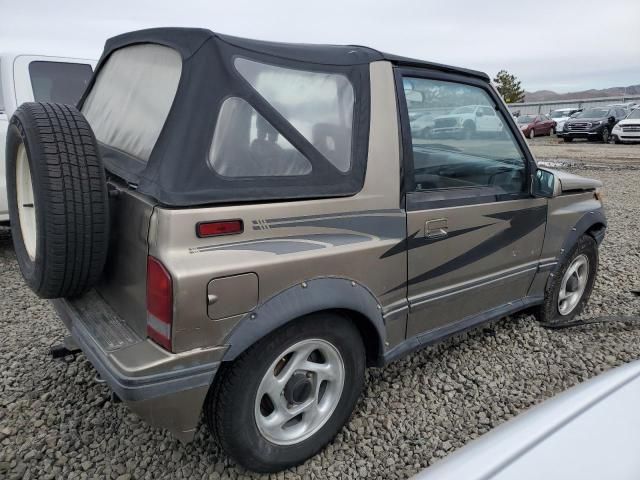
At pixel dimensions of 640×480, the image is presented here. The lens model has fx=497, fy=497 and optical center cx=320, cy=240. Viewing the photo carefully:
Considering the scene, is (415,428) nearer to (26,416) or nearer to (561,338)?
(561,338)

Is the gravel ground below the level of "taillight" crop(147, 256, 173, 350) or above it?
below

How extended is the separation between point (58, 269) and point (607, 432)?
75.6 inches

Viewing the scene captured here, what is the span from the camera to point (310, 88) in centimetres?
212

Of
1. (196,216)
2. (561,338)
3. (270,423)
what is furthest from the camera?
(561,338)

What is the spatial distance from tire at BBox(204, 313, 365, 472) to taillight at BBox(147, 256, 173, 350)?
0.97ft

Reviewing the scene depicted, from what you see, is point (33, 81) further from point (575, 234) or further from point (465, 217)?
point (575, 234)

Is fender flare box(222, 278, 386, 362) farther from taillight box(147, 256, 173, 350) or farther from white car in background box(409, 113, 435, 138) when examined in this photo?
white car in background box(409, 113, 435, 138)

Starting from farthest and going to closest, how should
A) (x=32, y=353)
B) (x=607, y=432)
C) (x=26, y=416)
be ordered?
(x=32, y=353), (x=26, y=416), (x=607, y=432)

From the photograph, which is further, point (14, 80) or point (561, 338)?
point (14, 80)

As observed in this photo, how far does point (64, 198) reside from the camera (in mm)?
Result: 1823

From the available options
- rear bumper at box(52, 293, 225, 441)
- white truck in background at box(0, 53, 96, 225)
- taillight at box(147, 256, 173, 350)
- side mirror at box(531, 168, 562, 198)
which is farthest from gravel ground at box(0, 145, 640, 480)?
white truck in background at box(0, 53, 96, 225)

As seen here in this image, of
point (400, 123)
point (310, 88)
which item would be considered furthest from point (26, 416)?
point (400, 123)

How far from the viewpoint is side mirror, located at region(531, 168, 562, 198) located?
2969 mm

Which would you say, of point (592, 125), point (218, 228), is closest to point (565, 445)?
point (218, 228)
